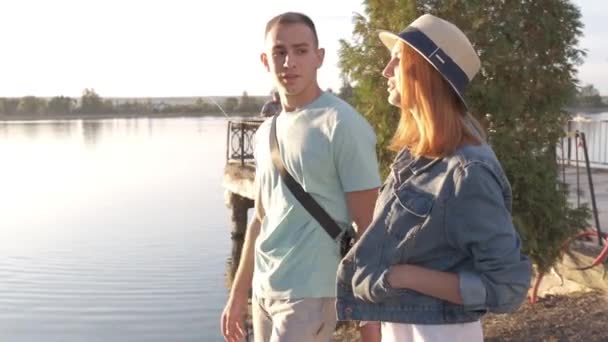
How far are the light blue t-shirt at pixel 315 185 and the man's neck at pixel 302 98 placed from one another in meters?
0.03

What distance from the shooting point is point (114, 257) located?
688 inches

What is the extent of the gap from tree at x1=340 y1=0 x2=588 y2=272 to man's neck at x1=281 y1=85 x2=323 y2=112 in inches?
135

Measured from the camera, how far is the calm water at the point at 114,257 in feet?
42.1

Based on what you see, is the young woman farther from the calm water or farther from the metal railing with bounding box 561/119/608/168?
the calm water

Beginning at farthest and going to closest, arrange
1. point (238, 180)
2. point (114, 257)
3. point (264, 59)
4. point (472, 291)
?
point (114, 257), point (238, 180), point (264, 59), point (472, 291)

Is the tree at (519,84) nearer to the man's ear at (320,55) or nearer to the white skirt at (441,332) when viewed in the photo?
the man's ear at (320,55)

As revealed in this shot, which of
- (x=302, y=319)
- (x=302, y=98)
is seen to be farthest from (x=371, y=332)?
(x=302, y=98)

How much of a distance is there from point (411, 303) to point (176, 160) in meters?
40.2

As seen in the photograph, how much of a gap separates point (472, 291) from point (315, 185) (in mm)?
1128

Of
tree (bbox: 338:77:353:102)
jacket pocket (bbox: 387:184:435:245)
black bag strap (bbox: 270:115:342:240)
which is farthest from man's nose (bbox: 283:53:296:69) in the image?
tree (bbox: 338:77:353:102)

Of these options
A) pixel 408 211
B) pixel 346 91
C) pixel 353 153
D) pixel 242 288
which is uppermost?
pixel 346 91

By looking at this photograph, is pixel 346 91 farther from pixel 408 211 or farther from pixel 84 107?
pixel 84 107

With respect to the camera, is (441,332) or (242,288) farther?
(242,288)

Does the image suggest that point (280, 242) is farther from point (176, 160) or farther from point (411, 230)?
point (176, 160)
